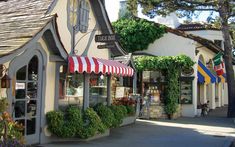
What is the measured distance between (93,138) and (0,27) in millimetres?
4787

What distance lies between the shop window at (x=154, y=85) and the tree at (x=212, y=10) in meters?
3.93

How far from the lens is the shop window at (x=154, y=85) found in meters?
23.5

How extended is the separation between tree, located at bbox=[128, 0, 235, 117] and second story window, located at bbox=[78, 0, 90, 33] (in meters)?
10.0

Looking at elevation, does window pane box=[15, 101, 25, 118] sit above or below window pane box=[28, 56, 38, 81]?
below

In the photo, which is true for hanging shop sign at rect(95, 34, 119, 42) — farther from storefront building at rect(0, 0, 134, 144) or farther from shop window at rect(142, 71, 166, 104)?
shop window at rect(142, 71, 166, 104)

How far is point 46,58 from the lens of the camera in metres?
12.1

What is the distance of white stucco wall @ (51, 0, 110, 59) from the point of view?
13359 mm

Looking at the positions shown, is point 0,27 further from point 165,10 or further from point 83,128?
point 165,10

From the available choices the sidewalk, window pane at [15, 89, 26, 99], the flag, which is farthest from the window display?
window pane at [15, 89, 26, 99]

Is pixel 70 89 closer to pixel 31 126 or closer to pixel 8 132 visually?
pixel 31 126

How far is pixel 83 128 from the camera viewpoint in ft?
42.7

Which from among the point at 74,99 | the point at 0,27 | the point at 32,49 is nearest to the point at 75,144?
the point at 74,99

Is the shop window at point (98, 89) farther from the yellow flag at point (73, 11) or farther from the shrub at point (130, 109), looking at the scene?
the shrub at point (130, 109)

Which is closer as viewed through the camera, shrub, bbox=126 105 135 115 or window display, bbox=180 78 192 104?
shrub, bbox=126 105 135 115
